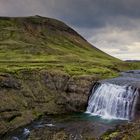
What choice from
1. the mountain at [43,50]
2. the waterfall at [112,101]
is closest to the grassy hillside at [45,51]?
the mountain at [43,50]

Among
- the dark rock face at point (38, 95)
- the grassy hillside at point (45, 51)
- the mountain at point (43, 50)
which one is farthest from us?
the mountain at point (43, 50)

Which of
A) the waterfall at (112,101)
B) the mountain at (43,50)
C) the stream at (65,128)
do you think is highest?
the mountain at (43,50)

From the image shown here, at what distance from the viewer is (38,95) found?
6844cm

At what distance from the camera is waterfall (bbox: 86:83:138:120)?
209 feet

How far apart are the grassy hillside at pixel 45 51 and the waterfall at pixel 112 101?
10.6 metres

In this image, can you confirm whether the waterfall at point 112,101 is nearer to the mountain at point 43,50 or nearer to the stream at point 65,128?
the stream at point 65,128

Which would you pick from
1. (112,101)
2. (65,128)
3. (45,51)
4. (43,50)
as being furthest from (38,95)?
(43,50)

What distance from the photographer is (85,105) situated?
2736 inches

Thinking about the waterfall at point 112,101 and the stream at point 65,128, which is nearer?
the stream at point 65,128

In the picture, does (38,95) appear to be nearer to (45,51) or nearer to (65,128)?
(65,128)

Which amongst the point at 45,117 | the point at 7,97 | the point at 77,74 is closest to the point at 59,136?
the point at 45,117

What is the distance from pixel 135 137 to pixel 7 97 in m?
41.2

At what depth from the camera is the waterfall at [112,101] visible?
6362 centimetres

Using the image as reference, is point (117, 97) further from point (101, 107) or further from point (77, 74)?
point (77, 74)
